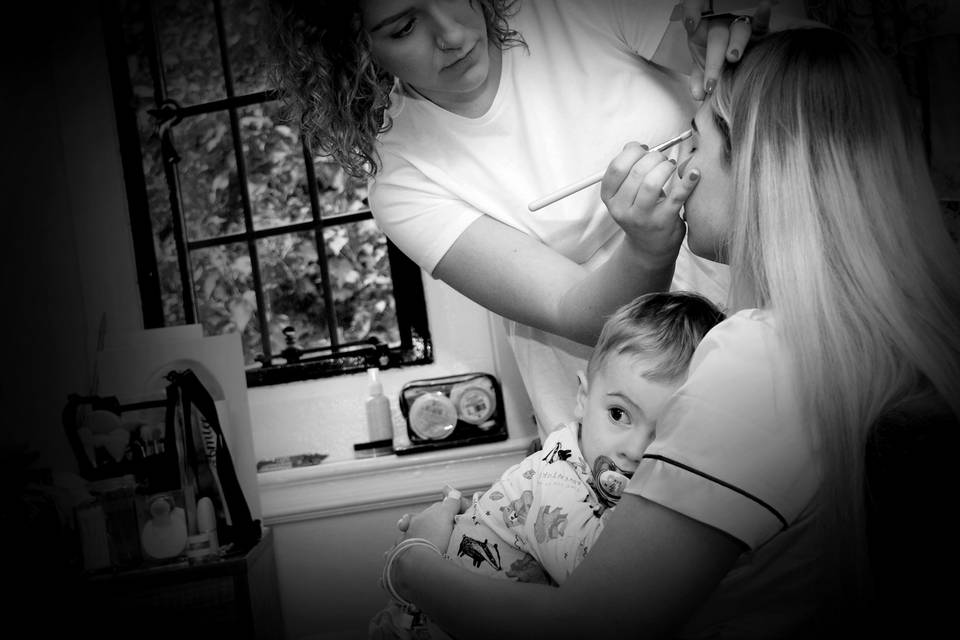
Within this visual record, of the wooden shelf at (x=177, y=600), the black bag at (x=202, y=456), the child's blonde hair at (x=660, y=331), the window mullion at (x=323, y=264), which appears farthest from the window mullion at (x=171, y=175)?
the child's blonde hair at (x=660, y=331)

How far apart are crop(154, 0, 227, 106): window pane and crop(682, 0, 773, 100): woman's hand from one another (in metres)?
1.70

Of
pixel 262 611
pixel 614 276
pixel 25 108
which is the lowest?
pixel 262 611

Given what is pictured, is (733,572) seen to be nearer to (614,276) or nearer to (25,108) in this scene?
(614,276)

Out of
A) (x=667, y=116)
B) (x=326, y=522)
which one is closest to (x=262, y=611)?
(x=326, y=522)

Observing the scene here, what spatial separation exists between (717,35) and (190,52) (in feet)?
6.21

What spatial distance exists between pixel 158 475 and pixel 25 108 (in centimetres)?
121

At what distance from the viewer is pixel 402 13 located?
A: 1271mm

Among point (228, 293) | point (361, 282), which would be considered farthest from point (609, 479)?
point (228, 293)

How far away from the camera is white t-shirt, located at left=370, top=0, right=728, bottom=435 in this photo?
1.41m

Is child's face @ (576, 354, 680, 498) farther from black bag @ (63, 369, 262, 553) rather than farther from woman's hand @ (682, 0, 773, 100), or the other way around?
black bag @ (63, 369, 262, 553)

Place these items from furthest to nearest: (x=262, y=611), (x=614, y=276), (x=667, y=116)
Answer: (x=262, y=611) < (x=667, y=116) < (x=614, y=276)

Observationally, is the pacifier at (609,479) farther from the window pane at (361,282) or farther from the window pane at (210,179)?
the window pane at (210,179)

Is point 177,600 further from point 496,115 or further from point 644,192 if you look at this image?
point 644,192

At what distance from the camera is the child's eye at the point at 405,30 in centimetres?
129
